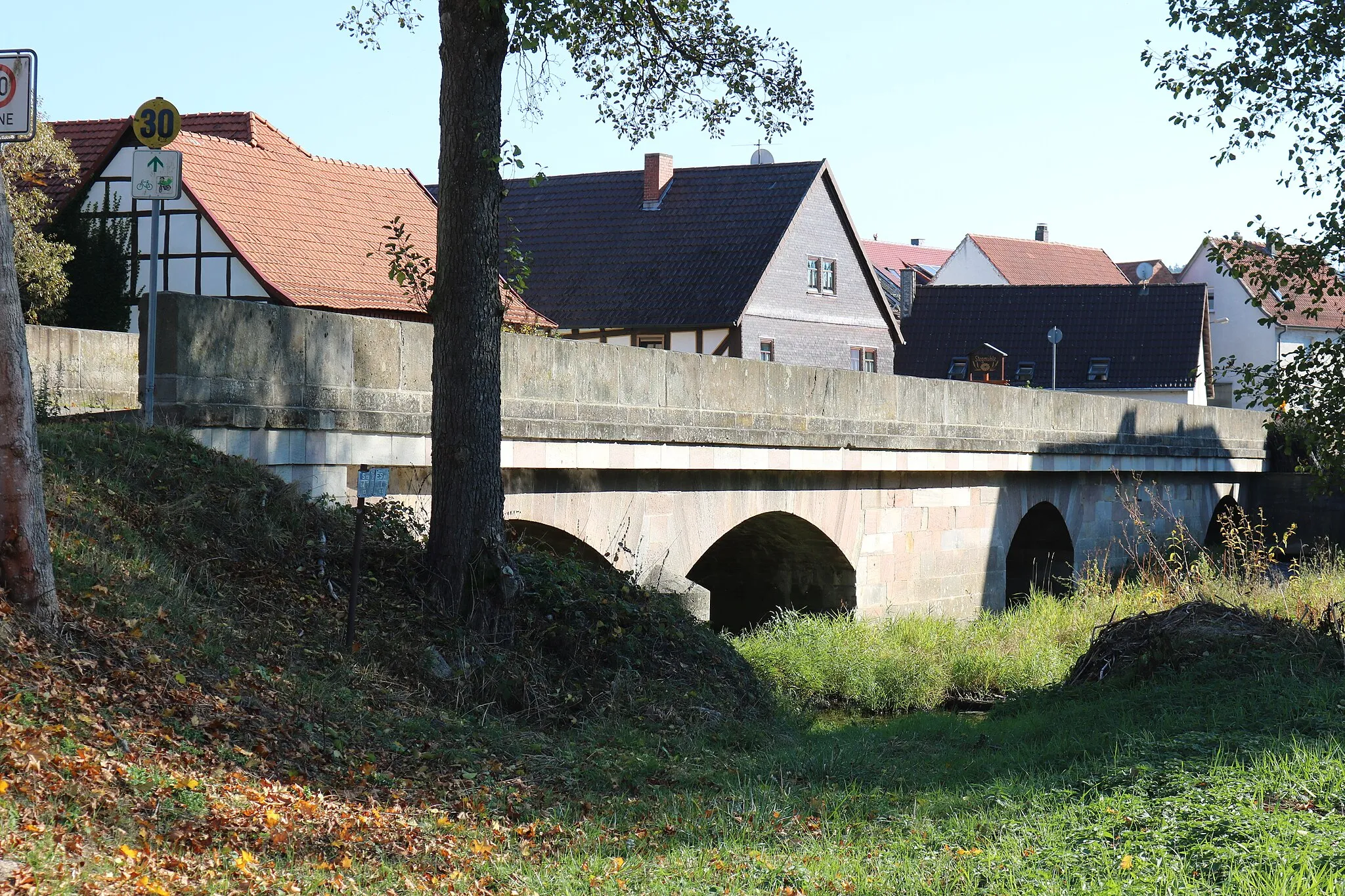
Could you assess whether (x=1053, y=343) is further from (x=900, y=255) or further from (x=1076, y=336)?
(x=900, y=255)

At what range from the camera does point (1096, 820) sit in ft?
17.2

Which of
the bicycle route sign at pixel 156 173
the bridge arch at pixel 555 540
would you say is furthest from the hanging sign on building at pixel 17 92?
the bridge arch at pixel 555 540

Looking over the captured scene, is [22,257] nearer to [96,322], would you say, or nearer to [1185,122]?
[96,322]

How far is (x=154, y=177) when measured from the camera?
8.38 m

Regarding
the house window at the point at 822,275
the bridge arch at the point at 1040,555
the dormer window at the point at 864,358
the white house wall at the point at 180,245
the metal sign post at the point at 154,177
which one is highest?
the house window at the point at 822,275

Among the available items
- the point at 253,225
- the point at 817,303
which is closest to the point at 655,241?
the point at 817,303

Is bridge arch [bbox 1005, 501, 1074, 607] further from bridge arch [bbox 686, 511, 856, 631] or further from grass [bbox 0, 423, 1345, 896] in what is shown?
grass [bbox 0, 423, 1345, 896]

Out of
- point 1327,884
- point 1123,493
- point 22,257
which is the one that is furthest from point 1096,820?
point 22,257

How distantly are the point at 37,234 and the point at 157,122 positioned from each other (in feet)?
39.2

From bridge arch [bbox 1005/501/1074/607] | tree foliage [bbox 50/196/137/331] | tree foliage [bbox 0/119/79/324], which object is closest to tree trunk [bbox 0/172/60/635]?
tree foliage [bbox 0/119/79/324]

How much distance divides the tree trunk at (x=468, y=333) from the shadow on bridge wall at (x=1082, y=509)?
398 inches

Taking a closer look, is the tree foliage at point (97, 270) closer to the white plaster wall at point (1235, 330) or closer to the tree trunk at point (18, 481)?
the tree trunk at point (18, 481)

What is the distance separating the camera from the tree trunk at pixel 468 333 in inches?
314

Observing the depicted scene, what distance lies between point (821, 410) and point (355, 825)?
8600 millimetres
